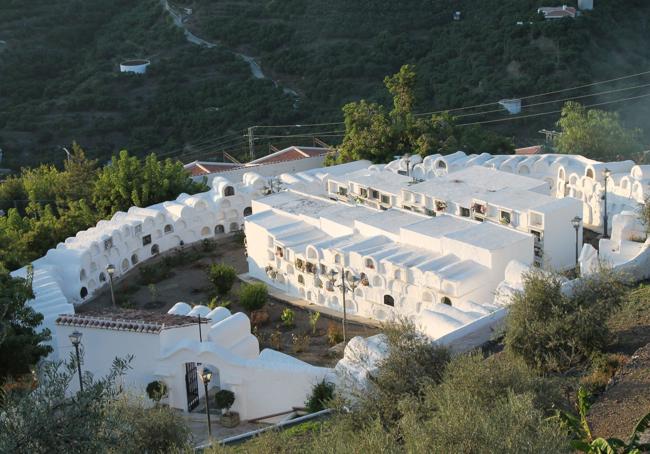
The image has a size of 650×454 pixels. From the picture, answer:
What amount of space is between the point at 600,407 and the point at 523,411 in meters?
3.86

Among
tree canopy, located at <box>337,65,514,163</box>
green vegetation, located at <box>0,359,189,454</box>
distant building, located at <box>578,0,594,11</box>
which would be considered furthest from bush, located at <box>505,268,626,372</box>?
distant building, located at <box>578,0,594,11</box>

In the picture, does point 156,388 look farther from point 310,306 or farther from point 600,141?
point 600,141

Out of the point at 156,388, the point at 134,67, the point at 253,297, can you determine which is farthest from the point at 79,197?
the point at 134,67

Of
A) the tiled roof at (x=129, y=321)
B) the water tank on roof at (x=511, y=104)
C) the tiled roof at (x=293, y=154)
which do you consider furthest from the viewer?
the water tank on roof at (x=511, y=104)

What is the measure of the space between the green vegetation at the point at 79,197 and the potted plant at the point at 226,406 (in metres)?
9.12

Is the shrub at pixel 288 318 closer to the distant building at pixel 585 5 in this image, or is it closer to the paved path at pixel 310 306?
the paved path at pixel 310 306

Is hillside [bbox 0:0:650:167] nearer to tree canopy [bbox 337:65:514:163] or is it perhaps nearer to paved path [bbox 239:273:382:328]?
tree canopy [bbox 337:65:514:163]

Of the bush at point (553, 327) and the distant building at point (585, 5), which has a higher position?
the distant building at point (585, 5)

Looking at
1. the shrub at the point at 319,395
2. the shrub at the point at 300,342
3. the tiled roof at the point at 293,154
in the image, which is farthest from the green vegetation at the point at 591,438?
the tiled roof at the point at 293,154

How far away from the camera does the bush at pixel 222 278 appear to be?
2634 cm

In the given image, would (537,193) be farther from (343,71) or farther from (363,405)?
(343,71)

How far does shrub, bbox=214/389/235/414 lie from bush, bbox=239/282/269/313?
5.68 meters

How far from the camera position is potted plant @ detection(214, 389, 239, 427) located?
63.2ft

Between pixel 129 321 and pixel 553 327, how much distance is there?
8.80 metres
